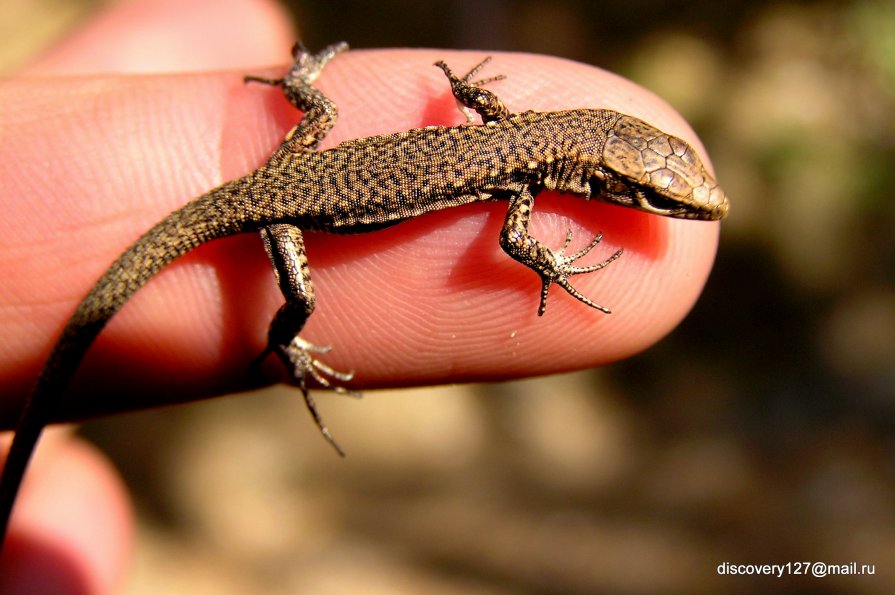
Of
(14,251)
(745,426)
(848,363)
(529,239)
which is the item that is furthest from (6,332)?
(848,363)

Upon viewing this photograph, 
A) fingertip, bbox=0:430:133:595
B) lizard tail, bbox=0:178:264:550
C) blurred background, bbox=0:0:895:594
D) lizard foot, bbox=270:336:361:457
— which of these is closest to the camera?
lizard tail, bbox=0:178:264:550

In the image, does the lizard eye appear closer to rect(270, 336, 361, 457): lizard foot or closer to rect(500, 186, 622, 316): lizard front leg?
rect(500, 186, 622, 316): lizard front leg

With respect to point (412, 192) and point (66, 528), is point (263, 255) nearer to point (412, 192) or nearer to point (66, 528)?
point (412, 192)

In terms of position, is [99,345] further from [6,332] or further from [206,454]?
[206,454]

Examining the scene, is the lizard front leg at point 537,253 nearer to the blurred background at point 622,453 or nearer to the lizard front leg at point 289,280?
the lizard front leg at point 289,280

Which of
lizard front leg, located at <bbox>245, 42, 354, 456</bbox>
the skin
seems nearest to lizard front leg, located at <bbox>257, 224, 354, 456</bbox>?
lizard front leg, located at <bbox>245, 42, 354, 456</bbox>

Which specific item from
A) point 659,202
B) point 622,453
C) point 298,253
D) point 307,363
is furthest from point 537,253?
point 622,453

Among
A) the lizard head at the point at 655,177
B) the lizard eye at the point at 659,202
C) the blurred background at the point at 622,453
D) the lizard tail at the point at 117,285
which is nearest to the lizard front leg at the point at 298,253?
the lizard tail at the point at 117,285
